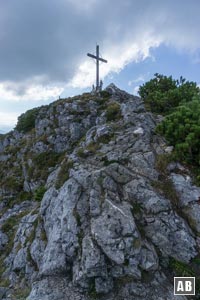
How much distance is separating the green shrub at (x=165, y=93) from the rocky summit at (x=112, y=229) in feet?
10.1

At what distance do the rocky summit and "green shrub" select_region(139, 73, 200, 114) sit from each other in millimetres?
3070

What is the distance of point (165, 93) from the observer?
70.3ft

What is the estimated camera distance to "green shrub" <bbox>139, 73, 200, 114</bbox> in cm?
2035

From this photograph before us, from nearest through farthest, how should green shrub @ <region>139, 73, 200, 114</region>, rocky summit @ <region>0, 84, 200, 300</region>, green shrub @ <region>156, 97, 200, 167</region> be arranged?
1. rocky summit @ <region>0, 84, 200, 300</region>
2. green shrub @ <region>156, 97, 200, 167</region>
3. green shrub @ <region>139, 73, 200, 114</region>

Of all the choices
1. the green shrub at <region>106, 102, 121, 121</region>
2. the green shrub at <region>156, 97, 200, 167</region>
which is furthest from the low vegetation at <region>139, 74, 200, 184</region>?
the green shrub at <region>106, 102, 121, 121</region>

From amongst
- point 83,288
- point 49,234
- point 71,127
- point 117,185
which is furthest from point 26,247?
point 71,127

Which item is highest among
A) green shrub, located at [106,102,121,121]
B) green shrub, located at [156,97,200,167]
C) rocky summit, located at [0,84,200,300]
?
green shrub, located at [106,102,121,121]

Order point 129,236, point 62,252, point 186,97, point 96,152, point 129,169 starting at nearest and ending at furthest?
1. point 129,236
2. point 62,252
3. point 129,169
4. point 96,152
5. point 186,97

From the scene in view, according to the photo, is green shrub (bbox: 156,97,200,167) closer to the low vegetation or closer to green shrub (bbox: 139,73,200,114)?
the low vegetation

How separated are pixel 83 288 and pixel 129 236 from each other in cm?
293

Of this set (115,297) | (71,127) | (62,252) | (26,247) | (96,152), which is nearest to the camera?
(115,297)

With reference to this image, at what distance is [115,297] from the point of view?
10.3 m

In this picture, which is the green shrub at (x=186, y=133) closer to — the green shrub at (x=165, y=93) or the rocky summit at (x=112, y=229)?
the rocky summit at (x=112, y=229)

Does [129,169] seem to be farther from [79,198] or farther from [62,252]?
[62,252]
